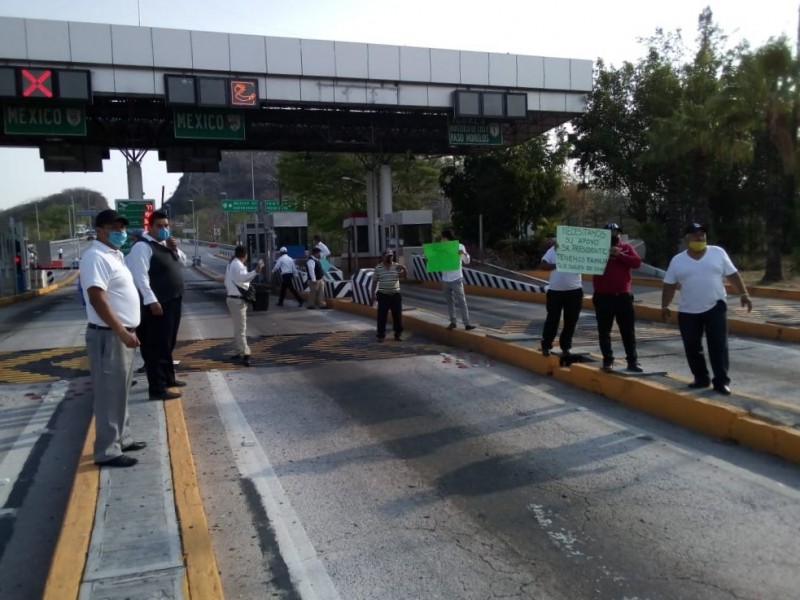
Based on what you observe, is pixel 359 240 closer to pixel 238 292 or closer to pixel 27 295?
pixel 27 295

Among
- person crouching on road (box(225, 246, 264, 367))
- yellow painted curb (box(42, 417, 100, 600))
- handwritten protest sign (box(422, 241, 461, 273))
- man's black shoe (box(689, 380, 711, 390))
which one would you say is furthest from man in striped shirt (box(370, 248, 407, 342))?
yellow painted curb (box(42, 417, 100, 600))

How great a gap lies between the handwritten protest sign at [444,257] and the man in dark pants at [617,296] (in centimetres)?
412

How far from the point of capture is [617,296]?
768 centimetres

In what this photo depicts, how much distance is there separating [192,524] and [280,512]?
0.65m

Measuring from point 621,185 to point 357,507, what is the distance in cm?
3151

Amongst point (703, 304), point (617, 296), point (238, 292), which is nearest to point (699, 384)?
point (703, 304)

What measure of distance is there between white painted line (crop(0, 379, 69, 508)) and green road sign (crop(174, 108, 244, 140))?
17.4 meters

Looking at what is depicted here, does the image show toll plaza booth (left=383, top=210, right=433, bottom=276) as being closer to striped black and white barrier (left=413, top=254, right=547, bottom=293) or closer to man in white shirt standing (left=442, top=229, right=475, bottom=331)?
striped black and white barrier (left=413, top=254, right=547, bottom=293)

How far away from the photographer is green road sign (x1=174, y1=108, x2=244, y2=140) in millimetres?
24359

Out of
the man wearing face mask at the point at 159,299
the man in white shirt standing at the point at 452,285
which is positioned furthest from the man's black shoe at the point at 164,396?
the man in white shirt standing at the point at 452,285

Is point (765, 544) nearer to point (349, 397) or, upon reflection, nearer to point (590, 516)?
point (590, 516)

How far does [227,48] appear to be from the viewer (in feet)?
77.8

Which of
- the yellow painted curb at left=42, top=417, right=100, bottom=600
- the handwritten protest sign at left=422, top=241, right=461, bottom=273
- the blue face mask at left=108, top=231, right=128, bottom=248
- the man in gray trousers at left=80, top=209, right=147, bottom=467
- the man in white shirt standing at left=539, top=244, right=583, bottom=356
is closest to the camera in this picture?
the yellow painted curb at left=42, top=417, right=100, bottom=600

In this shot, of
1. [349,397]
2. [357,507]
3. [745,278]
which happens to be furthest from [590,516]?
[745,278]
